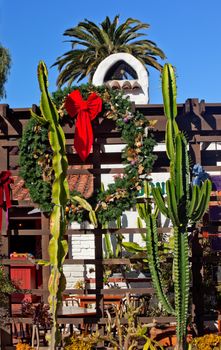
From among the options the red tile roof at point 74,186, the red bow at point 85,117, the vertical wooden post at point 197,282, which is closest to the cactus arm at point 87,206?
the red bow at point 85,117

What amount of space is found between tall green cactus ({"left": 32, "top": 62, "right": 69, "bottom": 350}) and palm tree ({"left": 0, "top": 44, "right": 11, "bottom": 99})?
556 inches

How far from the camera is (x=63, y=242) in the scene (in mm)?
6074

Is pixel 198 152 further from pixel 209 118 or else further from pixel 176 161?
pixel 176 161

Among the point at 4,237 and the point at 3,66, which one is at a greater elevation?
the point at 3,66

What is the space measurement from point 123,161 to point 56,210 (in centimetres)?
141

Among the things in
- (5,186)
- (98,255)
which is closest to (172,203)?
(98,255)

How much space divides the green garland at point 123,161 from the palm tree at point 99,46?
14.9 meters

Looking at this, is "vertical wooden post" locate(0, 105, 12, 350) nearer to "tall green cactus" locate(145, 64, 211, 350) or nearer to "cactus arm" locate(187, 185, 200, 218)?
"tall green cactus" locate(145, 64, 211, 350)

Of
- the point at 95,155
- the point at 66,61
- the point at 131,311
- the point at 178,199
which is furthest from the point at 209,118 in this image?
the point at 66,61

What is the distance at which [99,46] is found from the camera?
22.0m

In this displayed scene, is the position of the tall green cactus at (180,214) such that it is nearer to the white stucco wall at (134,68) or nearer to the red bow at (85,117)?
the red bow at (85,117)

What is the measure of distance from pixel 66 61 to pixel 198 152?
607 inches

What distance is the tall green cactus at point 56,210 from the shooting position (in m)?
6.01

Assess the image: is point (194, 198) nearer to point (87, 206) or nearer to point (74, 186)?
point (87, 206)
